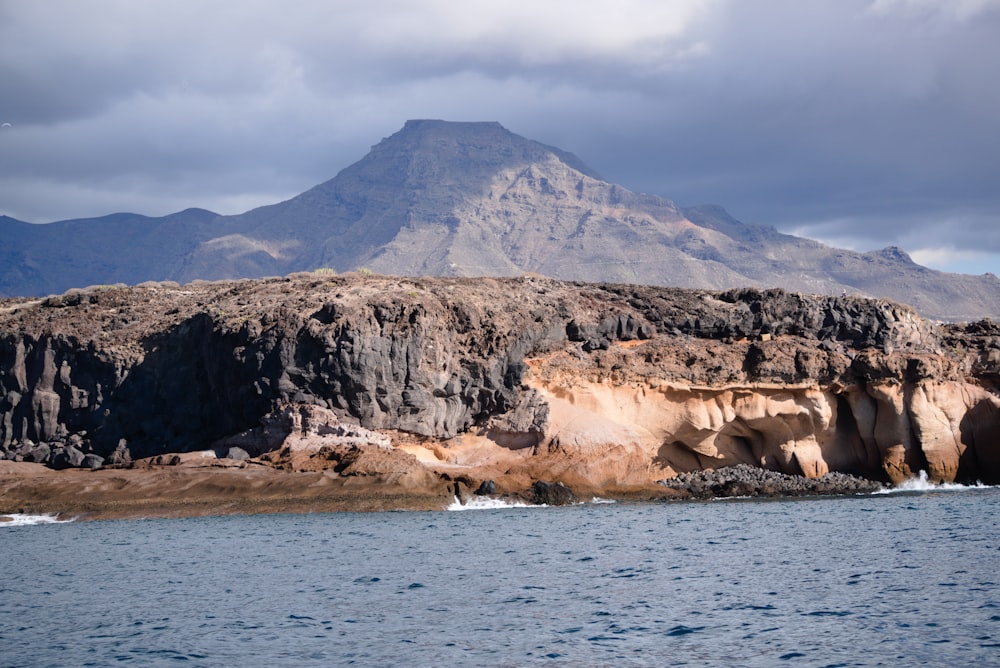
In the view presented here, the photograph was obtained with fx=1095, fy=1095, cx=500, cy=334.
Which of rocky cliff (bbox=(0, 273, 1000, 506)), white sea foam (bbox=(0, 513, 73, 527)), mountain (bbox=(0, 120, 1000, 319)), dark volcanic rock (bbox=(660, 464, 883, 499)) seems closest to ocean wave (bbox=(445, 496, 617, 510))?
rocky cliff (bbox=(0, 273, 1000, 506))

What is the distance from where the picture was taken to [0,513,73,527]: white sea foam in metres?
43.7

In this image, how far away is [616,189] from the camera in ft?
629

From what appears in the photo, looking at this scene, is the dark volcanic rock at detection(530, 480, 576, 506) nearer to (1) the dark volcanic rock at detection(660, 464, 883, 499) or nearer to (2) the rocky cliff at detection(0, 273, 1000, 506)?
(2) the rocky cliff at detection(0, 273, 1000, 506)

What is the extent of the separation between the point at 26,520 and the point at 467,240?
118743mm

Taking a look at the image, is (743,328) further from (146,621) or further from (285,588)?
(146,621)

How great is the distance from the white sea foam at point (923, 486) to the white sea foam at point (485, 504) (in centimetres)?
1805

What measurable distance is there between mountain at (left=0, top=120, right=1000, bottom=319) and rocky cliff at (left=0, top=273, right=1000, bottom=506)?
83.6 metres

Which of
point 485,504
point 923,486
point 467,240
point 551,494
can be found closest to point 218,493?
point 485,504

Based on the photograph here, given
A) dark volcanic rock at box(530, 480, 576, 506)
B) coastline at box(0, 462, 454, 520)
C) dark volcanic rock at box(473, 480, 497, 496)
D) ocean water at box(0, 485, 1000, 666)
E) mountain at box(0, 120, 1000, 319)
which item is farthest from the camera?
mountain at box(0, 120, 1000, 319)

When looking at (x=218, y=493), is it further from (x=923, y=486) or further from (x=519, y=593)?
(x=923, y=486)

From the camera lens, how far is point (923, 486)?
53.7 metres

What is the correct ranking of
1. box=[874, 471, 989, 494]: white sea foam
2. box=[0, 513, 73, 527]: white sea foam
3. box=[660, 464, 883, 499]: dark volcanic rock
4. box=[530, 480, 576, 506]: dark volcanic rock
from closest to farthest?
1. box=[0, 513, 73, 527]: white sea foam
2. box=[530, 480, 576, 506]: dark volcanic rock
3. box=[660, 464, 883, 499]: dark volcanic rock
4. box=[874, 471, 989, 494]: white sea foam

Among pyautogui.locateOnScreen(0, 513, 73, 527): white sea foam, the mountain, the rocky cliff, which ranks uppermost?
the mountain

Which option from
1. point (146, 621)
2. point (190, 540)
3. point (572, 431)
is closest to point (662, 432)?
point (572, 431)
